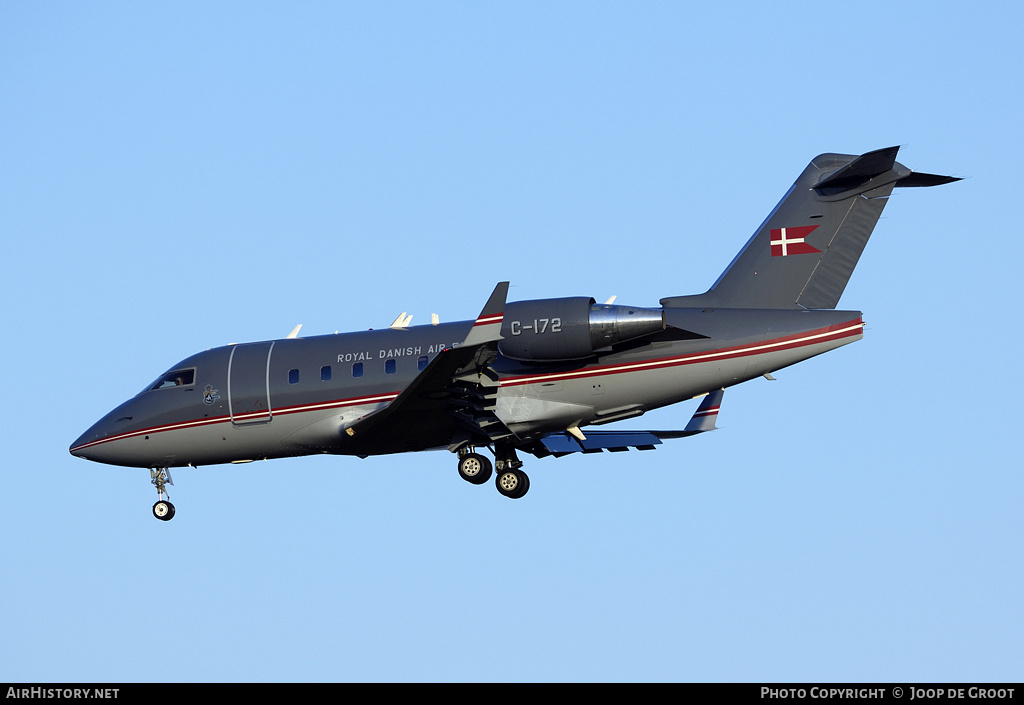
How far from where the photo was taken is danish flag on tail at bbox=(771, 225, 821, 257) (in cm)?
2597

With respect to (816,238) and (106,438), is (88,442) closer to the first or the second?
(106,438)

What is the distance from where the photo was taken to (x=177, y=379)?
2902 cm

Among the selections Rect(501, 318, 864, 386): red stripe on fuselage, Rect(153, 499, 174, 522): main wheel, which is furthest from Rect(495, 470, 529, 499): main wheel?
Rect(153, 499, 174, 522): main wheel

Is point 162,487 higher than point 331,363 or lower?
lower

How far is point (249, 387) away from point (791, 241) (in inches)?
480

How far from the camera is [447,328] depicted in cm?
2745

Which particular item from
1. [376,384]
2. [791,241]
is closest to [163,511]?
[376,384]

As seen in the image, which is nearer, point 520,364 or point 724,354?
point 724,354

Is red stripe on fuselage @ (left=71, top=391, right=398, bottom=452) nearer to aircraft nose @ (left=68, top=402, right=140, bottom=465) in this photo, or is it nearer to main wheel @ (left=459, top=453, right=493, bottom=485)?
aircraft nose @ (left=68, top=402, right=140, bottom=465)
